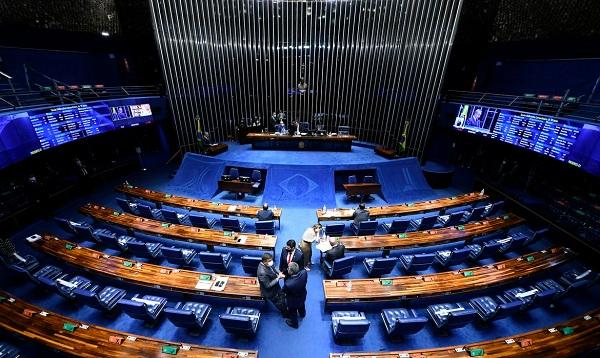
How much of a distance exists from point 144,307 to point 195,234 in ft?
9.09

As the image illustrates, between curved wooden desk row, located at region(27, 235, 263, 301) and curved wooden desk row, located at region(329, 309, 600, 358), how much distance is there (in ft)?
7.79

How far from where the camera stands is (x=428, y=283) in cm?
580

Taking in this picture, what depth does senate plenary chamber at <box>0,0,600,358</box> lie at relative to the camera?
532 centimetres

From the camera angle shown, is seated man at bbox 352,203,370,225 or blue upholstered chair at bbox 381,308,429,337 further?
seated man at bbox 352,203,370,225

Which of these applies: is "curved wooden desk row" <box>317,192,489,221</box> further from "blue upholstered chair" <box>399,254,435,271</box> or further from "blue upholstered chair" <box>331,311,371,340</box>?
"blue upholstered chair" <box>331,311,371,340</box>

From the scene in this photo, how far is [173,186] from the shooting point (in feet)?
40.4

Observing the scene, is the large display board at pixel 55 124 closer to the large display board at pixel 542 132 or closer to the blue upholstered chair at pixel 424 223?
the blue upholstered chair at pixel 424 223

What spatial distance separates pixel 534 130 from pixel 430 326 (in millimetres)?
8108

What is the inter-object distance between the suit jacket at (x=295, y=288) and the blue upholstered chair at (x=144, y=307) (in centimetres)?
282

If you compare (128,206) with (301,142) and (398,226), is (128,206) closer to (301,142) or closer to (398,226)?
(301,142)

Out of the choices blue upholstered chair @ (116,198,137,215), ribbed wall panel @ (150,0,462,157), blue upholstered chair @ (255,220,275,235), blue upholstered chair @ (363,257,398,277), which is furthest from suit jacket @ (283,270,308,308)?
ribbed wall panel @ (150,0,462,157)

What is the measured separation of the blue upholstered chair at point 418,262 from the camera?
6547mm

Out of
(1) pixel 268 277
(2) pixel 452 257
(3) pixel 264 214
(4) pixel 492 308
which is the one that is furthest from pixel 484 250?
(3) pixel 264 214

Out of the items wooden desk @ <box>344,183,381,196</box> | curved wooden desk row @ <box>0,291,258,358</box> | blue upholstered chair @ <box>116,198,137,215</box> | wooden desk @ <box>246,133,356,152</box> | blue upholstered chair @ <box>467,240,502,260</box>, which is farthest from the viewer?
wooden desk @ <box>246,133,356,152</box>
